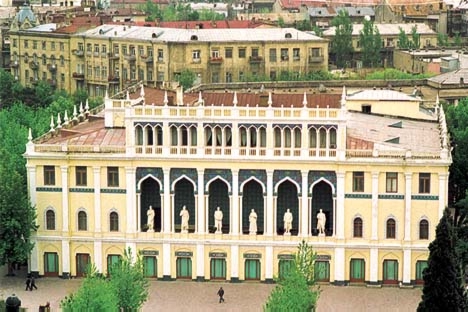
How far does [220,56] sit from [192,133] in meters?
62.9

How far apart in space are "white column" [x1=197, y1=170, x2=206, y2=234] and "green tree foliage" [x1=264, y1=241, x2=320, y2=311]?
9925mm

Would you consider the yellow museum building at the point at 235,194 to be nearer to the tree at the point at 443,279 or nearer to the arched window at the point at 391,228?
the arched window at the point at 391,228

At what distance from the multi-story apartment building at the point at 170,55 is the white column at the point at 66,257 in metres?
56.3

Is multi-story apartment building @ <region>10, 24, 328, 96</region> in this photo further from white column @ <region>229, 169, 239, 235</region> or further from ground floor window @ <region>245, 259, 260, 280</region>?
ground floor window @ <region>245, 259, 260, 280</region>

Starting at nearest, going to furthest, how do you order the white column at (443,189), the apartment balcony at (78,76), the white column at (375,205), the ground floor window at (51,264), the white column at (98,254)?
the white column at (443,189) → the white column at (375,205) → the white column at (98,254) → the ground floor window at (51,264) → the apartment balcony at (78,76)

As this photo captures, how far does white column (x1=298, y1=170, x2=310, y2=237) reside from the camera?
2916 inches

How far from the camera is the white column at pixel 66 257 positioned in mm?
76062

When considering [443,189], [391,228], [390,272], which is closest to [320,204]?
[391,228]

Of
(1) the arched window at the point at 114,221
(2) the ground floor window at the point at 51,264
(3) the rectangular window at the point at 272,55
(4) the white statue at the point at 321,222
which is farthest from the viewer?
(3) the rectangular window at the point at 272,55

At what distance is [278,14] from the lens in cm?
19975

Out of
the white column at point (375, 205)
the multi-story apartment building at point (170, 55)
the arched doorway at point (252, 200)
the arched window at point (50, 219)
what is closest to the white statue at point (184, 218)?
the arched doorway at point (252, 200)

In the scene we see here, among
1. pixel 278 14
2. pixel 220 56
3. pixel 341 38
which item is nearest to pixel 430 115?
pixel 220 56

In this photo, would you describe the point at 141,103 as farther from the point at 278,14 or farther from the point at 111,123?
the point at 278,14

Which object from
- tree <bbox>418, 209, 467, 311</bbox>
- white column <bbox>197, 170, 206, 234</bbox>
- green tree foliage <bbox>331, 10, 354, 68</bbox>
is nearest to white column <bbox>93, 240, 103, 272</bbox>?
white column <bbox>197, 170, 206, 234</bbox>
